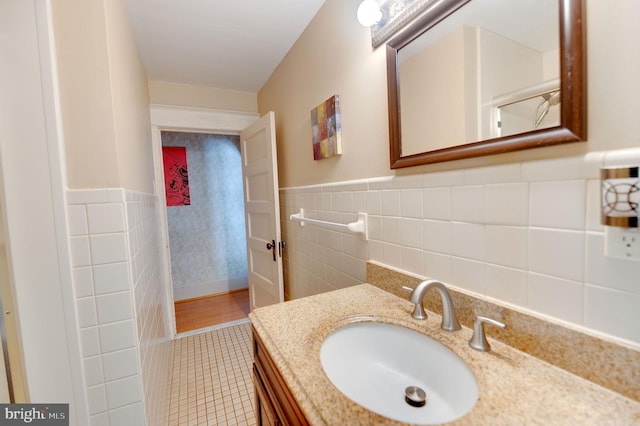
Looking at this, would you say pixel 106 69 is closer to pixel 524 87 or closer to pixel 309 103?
pixel 309 103

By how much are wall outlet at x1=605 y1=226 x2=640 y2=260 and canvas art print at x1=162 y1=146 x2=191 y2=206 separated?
3.54m

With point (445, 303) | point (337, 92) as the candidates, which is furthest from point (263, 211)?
point (445, 303)

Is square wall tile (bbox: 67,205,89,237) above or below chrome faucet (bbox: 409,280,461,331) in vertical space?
above

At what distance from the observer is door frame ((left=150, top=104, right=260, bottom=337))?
219 cm

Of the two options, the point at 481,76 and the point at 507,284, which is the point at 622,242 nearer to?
the point at 507,284

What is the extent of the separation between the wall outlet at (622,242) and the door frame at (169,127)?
254 centimetres

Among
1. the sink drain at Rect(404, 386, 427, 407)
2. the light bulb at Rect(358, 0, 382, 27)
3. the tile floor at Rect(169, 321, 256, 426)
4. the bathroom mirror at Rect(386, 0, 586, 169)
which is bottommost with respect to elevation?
the tile floor at Rect(169, 321, 256, 426)

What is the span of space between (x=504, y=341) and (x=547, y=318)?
12 cm

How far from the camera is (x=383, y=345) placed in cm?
80

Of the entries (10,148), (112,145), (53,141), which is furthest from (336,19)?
(10,148)

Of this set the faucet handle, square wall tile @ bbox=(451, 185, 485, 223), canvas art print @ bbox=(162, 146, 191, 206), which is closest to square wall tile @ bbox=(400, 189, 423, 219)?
square wall tile @ bbox=(451, 185, 485, 223)

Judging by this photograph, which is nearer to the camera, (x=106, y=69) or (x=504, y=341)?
(x=504, y=341)

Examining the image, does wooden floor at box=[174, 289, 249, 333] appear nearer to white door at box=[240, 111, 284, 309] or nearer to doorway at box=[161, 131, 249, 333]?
doorway at box=[161, 131, 249, 333]
